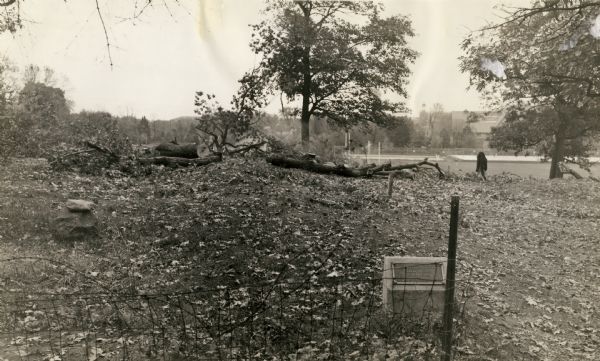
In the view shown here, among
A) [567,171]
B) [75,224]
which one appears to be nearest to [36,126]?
[75,224]

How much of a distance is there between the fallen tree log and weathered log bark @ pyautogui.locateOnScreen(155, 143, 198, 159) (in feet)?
8.30

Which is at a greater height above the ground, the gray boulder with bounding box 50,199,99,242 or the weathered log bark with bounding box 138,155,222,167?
the weathered log bark with bounding box 138,155,222,167

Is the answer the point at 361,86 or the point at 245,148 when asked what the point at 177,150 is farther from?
the point at 361,86

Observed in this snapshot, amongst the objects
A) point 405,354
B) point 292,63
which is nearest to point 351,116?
point 292,63

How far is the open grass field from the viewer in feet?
18.3

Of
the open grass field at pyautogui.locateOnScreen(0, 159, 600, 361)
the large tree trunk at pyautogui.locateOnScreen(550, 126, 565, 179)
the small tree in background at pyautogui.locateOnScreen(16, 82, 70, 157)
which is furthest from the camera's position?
the large tree trunk at pyautogui.locateOnScreen(550, 126, 565, 179)

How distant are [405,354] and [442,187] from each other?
11.2 m

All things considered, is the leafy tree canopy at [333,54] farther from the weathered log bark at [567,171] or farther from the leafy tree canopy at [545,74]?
the weathered log bark at [567,171]

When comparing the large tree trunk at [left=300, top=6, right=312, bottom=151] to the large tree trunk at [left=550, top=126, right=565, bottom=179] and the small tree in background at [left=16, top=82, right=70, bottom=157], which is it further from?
the large tree trunk at [left=550, top=126, right=565, bottom=179]

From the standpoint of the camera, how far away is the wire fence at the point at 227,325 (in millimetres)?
5191

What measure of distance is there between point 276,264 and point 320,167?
7.83m

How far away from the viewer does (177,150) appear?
1545 cm

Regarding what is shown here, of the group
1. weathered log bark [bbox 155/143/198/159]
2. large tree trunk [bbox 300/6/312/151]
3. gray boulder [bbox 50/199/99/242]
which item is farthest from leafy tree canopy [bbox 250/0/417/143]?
gray boulder [bbox 50/199/99/242]

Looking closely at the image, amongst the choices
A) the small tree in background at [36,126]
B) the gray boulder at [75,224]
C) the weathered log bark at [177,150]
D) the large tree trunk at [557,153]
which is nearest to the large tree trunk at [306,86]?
the weathered log bark at [177,150]
